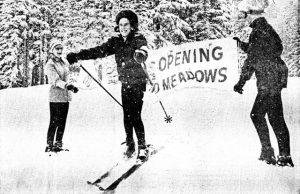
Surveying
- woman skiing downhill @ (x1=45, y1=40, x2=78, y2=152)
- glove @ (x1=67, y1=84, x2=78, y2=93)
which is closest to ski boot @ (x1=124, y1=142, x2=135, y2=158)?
woman skiing downhill @ (x1=45, y1=40, x2=78, y2=152)

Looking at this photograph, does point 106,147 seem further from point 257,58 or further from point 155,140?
point 257,58

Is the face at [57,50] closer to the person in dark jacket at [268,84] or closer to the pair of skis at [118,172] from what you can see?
the pair of skis at [118,172]

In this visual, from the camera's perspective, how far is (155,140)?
5453 millimetres

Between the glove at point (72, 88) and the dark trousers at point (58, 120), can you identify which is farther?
the dark trousers at point (58, 120)

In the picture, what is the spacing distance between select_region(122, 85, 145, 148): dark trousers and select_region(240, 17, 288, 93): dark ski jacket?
1.64m

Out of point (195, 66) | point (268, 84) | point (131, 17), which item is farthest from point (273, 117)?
point (131, 17)

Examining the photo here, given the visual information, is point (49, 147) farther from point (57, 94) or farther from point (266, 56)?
point (266, 56)

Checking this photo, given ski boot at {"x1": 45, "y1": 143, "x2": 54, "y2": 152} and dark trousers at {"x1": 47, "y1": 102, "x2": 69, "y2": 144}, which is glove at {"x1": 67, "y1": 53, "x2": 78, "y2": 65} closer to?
dark trousers at {"x1": 47, "y1": 102, "x2": 69, "y2": 144}

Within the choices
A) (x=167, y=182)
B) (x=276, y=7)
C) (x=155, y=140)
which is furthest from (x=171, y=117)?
(x=276, y=7)

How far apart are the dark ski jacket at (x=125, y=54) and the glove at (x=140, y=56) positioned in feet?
Result: 0.27

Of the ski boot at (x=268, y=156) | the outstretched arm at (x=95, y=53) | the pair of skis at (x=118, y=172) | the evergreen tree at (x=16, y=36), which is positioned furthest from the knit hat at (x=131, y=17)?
the ski boot at (x=268, y=156)

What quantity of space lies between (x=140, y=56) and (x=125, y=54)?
0.27m

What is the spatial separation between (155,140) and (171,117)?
45 centimetres

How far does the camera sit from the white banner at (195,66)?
5254mm
